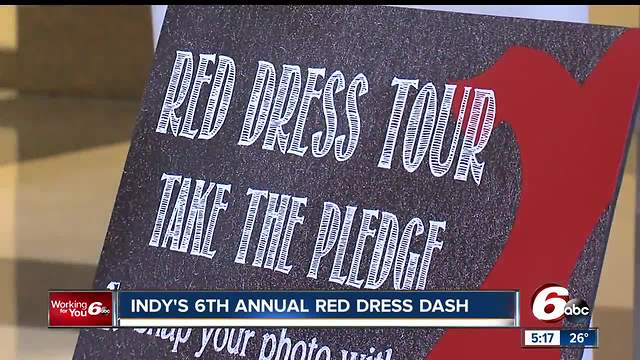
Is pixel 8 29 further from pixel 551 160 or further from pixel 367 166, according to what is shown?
pixel 551 160

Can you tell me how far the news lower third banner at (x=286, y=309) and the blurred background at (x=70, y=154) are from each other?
1.27ft

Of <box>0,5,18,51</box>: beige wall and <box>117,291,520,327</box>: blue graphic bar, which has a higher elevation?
<box>0,5,18,51</box>: beige wall

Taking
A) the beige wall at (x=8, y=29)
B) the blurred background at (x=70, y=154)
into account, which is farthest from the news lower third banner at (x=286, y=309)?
the beige wall at (x=8, y=29)

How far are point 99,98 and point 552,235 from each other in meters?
6.31

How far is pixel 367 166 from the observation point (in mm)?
1360

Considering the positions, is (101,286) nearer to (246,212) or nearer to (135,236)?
(135,236)

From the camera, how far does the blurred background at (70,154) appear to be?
2916 mm

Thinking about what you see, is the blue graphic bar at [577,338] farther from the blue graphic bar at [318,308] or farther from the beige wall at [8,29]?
the beige wall at [8,29]

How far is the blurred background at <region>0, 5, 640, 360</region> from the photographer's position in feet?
9.57

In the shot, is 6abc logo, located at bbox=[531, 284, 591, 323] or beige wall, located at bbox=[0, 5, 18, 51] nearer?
6abc logo, located at bbox=[531, 284, 591, 323]

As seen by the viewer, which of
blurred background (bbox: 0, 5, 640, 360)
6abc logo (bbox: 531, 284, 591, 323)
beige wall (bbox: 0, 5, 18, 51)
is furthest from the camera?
beige wall (bbox: 0, 5, 18, 51)

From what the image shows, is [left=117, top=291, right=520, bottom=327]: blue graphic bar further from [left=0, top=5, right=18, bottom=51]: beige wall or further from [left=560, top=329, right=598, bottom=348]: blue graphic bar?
[left=0, top=5, right=18, bottom=51]: beige wall

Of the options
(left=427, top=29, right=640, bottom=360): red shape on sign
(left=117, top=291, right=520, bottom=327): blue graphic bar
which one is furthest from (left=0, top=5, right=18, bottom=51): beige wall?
(left=427, top=29, right=640, bottom=360): red shape on sign

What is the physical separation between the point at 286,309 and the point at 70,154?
4.40 m
